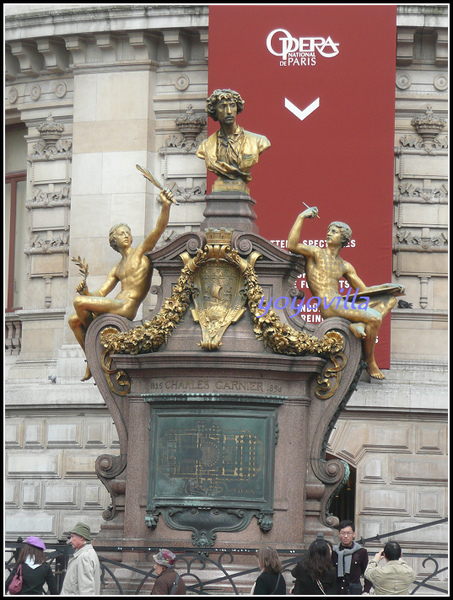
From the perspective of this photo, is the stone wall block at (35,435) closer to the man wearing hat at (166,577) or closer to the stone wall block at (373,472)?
the stone wall block at (373,472)

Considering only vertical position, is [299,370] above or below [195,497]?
above

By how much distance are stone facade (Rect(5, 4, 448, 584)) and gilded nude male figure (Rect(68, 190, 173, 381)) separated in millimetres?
8189

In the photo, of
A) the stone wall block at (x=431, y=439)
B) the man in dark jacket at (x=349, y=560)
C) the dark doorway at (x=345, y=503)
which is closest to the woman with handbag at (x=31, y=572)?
the man in dark jacket at (x=349, y=560)

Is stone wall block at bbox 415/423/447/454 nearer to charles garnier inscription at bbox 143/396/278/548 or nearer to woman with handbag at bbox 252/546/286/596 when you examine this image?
charles garnier inscription at bbox 143/396/278/548

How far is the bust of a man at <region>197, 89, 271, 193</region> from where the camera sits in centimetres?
2114

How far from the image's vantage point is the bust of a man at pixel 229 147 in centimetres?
2114

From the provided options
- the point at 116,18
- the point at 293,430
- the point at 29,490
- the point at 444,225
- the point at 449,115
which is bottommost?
the point at 29,490

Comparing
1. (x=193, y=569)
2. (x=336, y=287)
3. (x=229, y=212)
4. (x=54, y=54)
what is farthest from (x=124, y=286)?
(x=54, y=54)

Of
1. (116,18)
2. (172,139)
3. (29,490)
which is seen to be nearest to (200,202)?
(172,139)

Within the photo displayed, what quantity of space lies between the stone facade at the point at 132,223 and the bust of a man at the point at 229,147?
8.37 meters

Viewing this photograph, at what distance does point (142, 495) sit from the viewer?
20.5m

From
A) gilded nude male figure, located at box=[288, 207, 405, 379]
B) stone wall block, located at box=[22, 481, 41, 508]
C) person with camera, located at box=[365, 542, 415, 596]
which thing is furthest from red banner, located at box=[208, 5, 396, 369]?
person with camera, located at box=[365, 542, 415, 596]

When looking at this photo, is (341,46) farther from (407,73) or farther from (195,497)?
(195,497)

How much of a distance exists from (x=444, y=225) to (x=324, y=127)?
2894mm
